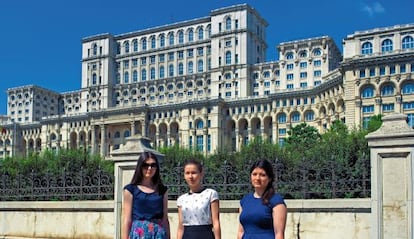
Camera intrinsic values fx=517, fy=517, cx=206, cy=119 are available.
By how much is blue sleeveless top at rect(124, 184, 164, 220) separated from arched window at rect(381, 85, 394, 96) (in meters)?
63.0

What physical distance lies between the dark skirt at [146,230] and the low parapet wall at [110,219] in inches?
192

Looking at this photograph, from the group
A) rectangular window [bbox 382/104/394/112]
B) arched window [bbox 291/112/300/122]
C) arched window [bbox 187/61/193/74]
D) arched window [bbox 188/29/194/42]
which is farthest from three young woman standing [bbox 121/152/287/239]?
arched window [bbox 188/29/194/42]

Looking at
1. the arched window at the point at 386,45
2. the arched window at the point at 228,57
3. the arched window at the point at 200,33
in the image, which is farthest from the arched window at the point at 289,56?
the arched window at the point at 386,45

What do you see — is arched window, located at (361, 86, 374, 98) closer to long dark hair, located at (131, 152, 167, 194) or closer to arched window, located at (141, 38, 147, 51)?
arched window, located at (141, 38, 147, 51)

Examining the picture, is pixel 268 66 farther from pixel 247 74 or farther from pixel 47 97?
pixel 47 97

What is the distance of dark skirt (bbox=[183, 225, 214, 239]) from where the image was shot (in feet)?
20.5

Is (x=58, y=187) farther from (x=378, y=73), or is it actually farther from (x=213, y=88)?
(x=213, y=88)

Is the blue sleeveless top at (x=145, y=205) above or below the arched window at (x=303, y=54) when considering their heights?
below

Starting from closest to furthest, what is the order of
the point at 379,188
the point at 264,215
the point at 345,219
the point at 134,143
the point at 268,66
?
the point at 264,215, the point at 379,188, the point at 345,219, the point at 134,143, the point at 268,66

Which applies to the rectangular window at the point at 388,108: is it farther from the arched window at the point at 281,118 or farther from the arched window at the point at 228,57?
the arched window at the point at 228,57

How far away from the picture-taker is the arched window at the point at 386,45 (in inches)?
2655

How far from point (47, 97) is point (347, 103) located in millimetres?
82892

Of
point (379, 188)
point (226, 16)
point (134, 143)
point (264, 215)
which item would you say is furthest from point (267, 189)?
point (226, 16)

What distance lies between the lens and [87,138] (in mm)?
104375
